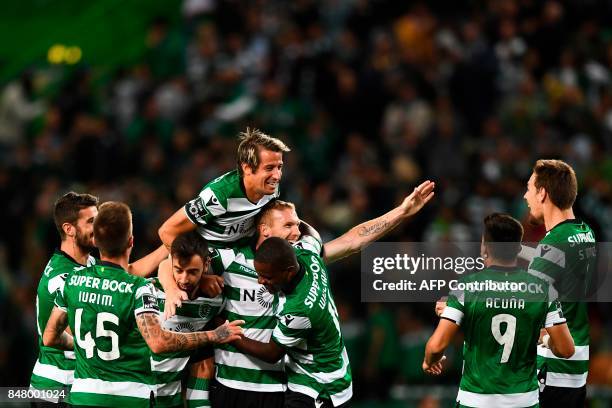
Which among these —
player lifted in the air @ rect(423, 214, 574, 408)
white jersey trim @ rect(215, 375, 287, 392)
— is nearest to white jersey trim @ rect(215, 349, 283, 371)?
white jersey trim @ rect(215, 375, 287, 392)

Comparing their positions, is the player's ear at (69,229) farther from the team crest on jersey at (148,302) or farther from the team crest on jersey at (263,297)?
the team crest on jersey at (263,297)

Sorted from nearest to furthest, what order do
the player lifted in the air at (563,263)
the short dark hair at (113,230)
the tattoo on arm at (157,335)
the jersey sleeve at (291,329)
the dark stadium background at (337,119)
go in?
the tattoo on arm at (157,335)
the short dark hair at (113,230)
the jersey sleeve at (291,329)
the player lifted in the air at (563,263)
the dark stadium background at (337,119)

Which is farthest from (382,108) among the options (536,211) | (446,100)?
(536,211)

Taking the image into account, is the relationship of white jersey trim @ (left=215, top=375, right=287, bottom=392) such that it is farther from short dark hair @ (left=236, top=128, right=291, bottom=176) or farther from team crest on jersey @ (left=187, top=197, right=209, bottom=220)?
short dark hair @ (left=236, top=128, right=291, bottom=176)

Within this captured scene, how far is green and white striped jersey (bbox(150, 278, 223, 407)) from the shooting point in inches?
302

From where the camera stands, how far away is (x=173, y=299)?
7410 millimetres

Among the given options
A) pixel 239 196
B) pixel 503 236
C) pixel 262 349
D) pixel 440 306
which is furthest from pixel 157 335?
pixel 503 236

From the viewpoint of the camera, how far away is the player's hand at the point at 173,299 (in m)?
7.40

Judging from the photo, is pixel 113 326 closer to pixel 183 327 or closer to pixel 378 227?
pixel 183 327

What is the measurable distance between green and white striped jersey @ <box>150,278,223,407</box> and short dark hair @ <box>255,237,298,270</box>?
88cm

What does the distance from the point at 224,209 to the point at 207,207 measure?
4.6 inches

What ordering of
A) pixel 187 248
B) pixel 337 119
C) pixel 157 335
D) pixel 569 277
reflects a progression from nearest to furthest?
pixel 157 335
pixel 187 248
pixel 569 277
pixel 337 119

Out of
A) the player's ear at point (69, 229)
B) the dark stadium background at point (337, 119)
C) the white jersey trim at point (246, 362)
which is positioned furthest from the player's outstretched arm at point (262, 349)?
the dark stadium background at point (337, 119)

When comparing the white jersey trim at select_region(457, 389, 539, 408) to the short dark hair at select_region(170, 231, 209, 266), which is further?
the short dark hair at select_region(170, 231, 209, 266)
